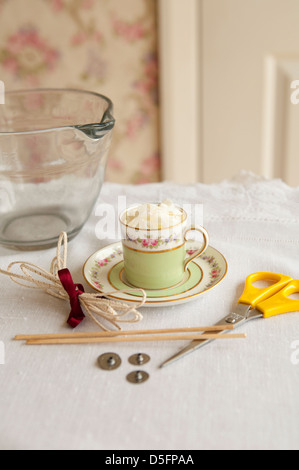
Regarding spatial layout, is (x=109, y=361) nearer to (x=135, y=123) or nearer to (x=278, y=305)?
(x=278, y=305)

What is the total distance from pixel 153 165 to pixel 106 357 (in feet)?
4.53

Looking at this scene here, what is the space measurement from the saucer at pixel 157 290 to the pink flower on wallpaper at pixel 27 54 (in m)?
1.15

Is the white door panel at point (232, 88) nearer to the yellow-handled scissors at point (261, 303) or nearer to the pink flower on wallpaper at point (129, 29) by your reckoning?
the pink flower on wallpaper at point (129, 29)

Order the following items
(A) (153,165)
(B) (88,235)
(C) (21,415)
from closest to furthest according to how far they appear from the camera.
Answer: (C) (21,415) → (B) (88,235) → (A) (153,165)

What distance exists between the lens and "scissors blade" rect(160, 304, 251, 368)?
54 cm

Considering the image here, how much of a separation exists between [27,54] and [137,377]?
4.78 ft

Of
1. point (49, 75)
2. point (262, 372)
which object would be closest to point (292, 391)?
point (262, 372)

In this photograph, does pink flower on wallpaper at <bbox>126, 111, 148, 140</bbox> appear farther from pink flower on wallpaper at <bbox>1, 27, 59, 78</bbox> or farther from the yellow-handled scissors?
the yellow-handled scissors

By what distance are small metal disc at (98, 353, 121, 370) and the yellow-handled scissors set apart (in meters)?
0.05

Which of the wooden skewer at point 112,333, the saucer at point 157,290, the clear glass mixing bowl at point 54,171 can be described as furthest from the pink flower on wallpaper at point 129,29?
the wooden skewer at point 112,333

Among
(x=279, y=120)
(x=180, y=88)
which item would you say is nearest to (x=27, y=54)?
(x=180, y=88)

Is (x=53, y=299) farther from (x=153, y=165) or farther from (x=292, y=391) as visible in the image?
(x=153, y=165)

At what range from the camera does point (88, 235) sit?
2.77 ft

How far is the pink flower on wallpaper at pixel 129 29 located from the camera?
165cm
